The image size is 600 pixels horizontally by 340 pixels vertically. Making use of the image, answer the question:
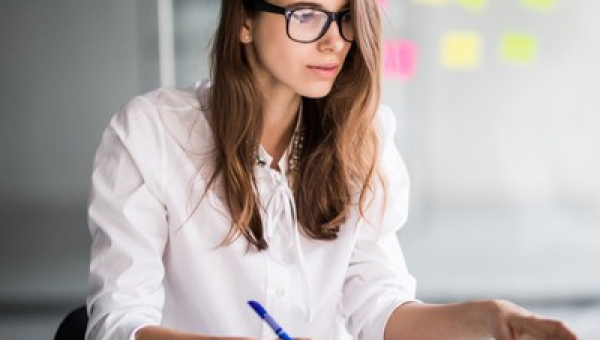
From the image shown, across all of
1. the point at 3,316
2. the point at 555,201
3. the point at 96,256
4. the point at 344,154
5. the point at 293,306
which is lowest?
the point at 3,316

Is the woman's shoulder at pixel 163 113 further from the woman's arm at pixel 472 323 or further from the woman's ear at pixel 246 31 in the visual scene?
the woman's arm at pixel 472 323

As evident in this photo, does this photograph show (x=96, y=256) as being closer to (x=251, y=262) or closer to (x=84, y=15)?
(x=251, y=262)

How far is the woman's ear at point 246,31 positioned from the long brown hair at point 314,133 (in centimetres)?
1

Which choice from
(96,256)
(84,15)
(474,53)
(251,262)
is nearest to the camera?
(96,256)

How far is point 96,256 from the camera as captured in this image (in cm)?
130

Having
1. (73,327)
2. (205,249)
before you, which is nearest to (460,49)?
(205,249)

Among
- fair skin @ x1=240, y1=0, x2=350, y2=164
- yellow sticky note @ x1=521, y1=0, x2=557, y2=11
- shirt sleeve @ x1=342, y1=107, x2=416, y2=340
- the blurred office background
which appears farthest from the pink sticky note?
fair skin @ x1=240, y1=0, x2=350, y2=164

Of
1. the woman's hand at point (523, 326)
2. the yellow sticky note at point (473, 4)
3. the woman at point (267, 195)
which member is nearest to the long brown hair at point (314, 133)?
the woman at point (267, 195)

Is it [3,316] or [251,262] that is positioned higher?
[251,262]

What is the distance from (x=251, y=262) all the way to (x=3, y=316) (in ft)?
7.43

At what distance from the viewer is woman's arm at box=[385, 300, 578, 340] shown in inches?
43.0

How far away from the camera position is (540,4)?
3451 millimetres

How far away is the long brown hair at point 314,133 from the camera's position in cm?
138

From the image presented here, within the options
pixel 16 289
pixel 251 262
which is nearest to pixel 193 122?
pixel 251 262
